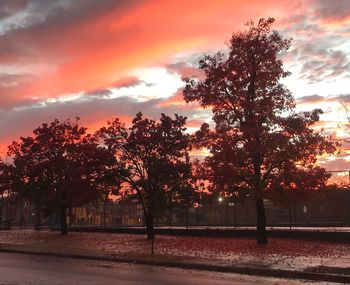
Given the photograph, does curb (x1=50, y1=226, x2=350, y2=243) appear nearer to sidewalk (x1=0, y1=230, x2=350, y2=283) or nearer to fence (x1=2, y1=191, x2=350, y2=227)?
sidewalk (x1=0, y1=230, x2=350, y2=283)

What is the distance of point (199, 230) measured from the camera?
→ 29.8m

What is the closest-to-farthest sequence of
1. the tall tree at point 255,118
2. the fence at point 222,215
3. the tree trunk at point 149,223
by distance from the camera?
1. the tall tree at point 255,118
2. the tree trunk at point 149,223
3. the fence at point 222,215

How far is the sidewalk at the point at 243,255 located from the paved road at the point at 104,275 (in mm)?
801

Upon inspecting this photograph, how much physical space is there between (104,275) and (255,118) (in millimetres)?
11225

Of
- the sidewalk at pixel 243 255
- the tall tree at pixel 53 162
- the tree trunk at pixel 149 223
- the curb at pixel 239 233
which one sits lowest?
the sidewalk at pixel 243 255

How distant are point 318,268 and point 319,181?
Result: 8.25 metres

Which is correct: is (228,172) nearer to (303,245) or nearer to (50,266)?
(303,245)

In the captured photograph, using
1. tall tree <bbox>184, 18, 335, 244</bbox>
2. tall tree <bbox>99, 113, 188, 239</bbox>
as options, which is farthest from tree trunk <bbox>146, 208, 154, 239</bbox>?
tall tree <bbox>184, 18, 335, 244</bbox>

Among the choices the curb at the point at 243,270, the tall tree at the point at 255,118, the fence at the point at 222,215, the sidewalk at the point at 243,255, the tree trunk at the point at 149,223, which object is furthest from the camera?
the fence at the point at 222,215

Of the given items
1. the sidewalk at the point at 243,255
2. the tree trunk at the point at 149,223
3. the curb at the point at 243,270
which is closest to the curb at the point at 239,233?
the sidewalk at the point at 243,255

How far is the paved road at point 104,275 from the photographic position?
41.2 feet

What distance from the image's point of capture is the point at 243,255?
18.8 m

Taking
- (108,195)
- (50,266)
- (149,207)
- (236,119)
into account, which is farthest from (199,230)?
(50,266)

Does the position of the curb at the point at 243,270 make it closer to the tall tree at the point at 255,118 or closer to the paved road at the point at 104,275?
the paved road at the point at 104,275
